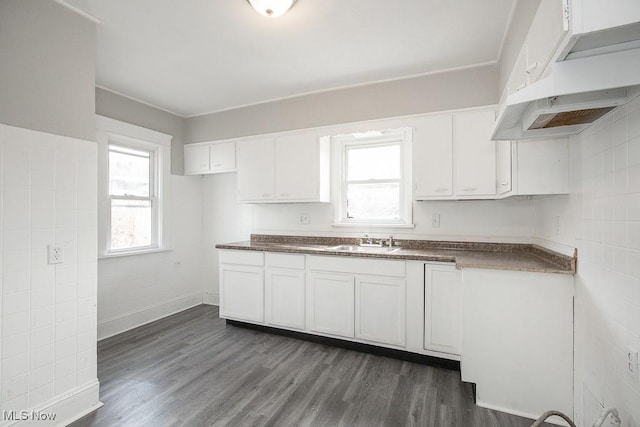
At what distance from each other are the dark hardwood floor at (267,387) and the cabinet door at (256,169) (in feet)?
5.24

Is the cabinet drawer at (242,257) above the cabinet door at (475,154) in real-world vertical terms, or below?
below

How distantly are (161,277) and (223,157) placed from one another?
1.71 meters

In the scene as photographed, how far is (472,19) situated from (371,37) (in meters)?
0.71

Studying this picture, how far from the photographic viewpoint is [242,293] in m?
3.43

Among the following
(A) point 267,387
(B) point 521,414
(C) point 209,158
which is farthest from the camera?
(C) point 209,158

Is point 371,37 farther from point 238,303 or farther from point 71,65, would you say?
point 238,303

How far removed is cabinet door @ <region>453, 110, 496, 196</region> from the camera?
266 centimetres

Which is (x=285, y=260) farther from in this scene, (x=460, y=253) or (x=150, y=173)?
(x=150, y=173)

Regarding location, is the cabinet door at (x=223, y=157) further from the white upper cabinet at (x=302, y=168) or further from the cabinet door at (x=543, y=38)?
the cabinet door at (x=543, y=38)

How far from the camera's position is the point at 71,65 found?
202 cm

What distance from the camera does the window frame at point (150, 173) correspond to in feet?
10.7

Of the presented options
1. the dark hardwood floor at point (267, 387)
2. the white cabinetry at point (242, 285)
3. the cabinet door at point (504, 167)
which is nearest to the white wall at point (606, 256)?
the cabinet door at point (504, 167)

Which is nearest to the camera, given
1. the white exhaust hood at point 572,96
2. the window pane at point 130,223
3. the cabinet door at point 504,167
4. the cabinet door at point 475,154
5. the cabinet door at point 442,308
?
the white exhaust hood at point 572,96

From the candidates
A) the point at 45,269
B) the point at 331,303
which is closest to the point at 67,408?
the point at 45,269
